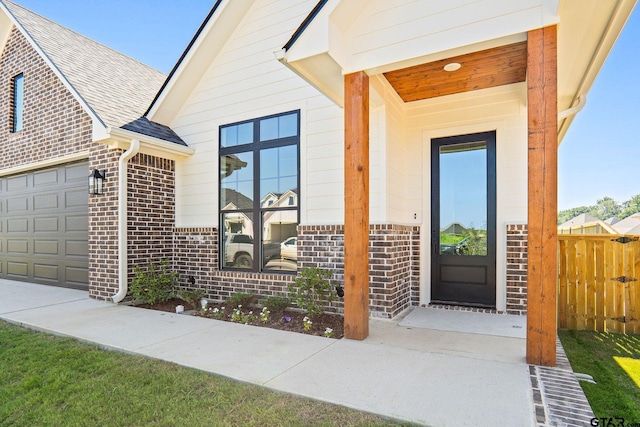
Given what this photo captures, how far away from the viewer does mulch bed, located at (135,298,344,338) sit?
14.7 ft

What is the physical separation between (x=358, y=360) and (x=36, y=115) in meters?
8.17

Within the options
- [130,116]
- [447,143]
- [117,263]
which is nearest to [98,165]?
[130,116]

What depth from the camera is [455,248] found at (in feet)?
18.0

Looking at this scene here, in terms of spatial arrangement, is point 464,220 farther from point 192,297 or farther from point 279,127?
point 192,297

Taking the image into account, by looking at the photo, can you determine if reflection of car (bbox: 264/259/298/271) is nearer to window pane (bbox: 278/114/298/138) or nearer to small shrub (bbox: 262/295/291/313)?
small shrub (bbox: 262/295/291/313)

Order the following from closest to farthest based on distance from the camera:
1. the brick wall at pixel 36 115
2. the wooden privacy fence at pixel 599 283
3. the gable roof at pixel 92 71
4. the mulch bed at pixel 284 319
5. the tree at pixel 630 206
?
the mulch bed at pixel 284 319 < the wooden privacy fence at pixel 599 283 < the gable roof at pixel 92 71 < the brick wall at pixel 36 115 < the tree at pixel 630 206

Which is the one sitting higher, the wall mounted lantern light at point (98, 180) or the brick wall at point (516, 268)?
the wall mounted lantern light at point (98, 180)

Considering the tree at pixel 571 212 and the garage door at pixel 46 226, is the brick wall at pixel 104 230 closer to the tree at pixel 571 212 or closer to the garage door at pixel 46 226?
the garage door at pixel 46 226

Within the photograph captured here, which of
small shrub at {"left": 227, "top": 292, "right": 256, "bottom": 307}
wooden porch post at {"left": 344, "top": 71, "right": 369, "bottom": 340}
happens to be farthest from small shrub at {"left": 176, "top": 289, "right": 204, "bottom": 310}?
wooden porch post at {"left": 344, "top": 71, "right": 369, "bottom": 340}

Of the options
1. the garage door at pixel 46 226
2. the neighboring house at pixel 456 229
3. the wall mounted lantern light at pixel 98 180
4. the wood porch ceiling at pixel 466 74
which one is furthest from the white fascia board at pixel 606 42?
the garage door at pixel 46 226

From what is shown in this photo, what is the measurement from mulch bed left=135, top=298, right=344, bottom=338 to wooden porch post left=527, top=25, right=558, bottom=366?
203 centimetres

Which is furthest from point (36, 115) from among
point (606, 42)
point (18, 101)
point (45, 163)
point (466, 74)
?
point (606, 42)

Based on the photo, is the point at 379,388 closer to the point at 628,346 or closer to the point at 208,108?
the point at 628,346

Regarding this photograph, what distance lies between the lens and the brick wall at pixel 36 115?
22.0 feet
